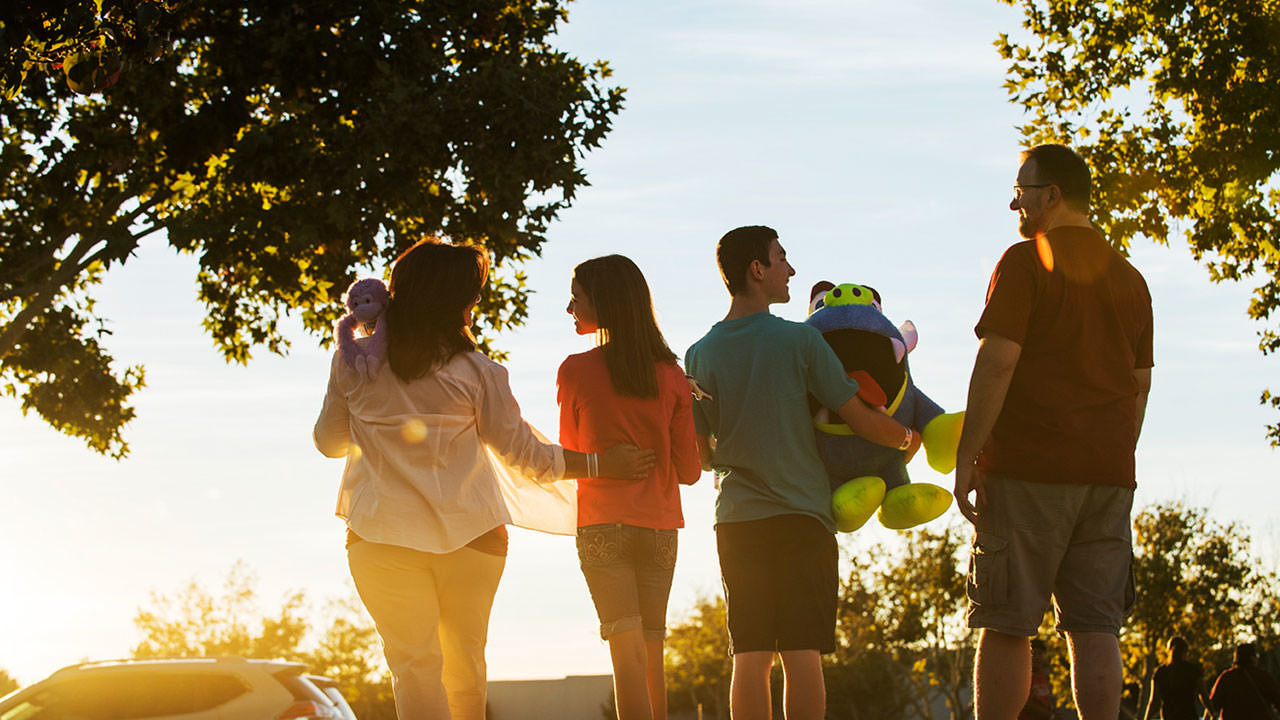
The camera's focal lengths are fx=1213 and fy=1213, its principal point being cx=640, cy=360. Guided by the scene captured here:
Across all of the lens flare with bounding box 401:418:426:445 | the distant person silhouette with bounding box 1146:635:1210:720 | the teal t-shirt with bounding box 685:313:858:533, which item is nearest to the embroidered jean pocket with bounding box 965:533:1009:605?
the teal t-shirt with bounding box 685:313:858:533

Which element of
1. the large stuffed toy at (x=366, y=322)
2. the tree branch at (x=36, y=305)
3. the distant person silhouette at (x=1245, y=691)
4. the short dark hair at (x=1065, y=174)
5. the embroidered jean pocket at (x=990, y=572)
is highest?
the tree branch at (x=36, y=305)

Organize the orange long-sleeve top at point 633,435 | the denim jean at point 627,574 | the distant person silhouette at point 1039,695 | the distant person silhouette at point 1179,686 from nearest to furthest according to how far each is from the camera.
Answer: the denim jean at point 627,574, the orange long-sleeve top at point 633,435, the distant person silhouette at point 1179,686, the distant person silhouette at point 1039,695

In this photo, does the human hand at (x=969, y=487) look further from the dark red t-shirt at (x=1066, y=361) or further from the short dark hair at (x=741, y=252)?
the short dark hair at (x=741, y=252)

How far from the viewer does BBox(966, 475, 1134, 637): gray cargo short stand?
171 inches

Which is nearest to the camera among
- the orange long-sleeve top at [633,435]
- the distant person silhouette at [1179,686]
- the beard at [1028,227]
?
the beard at [1028,227]

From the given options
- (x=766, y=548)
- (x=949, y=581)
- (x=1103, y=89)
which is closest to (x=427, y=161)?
(x=1103, y=89)

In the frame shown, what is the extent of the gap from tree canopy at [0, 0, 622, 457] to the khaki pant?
9179 mm

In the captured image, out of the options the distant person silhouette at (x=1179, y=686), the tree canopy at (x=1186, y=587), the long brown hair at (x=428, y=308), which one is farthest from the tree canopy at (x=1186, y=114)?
the tree canopy at (x=1186, y=587)

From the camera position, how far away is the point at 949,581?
1873 inches

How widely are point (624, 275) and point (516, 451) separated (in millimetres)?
979

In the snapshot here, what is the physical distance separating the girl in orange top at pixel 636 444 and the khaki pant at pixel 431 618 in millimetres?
594

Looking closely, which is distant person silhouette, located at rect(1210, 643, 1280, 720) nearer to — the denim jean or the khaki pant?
the denim jean

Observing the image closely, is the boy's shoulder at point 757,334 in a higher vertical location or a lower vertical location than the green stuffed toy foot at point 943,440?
higher

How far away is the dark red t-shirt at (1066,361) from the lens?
4.39 metres
